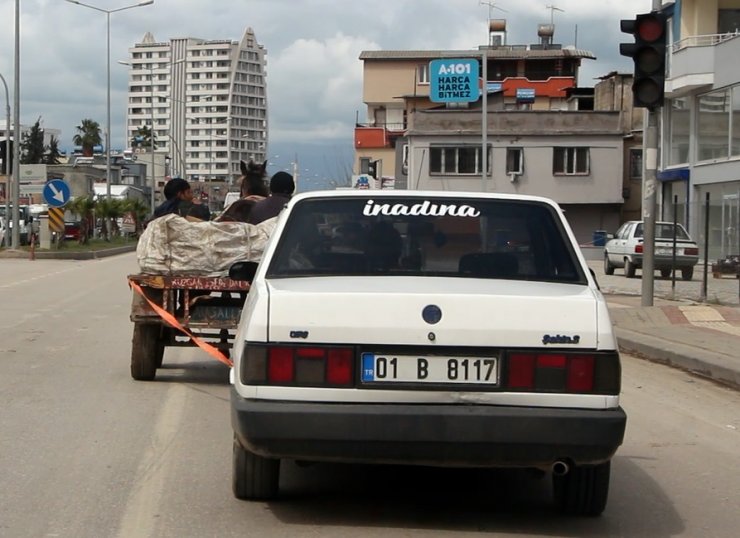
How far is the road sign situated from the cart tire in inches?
1155

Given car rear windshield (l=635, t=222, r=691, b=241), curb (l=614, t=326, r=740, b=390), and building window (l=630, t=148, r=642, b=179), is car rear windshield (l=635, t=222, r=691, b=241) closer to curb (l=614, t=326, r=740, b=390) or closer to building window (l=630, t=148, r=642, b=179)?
curb (l=614, t=326, r=740, b=390)

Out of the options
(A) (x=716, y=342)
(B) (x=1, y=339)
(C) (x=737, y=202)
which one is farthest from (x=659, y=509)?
(C) (x=737, y=202)

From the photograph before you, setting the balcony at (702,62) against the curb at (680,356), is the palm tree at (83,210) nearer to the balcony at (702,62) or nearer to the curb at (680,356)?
the balcony at (702,62)

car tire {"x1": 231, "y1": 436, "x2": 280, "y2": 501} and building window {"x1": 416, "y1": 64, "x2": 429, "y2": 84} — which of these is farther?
building window {"x1": 416, "y1": 64, "x2": 429, "y2": 84}

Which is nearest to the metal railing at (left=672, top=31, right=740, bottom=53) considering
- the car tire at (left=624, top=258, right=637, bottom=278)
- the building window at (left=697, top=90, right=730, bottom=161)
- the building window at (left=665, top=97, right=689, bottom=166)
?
the building window at (left=697, top=90, right=730, bottom=161)

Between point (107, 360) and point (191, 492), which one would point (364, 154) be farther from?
point (191, 492)

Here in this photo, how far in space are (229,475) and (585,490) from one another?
206cm

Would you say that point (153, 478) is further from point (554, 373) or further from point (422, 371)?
point (554, 373)

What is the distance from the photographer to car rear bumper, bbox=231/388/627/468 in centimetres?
506

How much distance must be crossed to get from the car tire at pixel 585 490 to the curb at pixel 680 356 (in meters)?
5.55

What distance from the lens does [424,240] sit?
6062mm

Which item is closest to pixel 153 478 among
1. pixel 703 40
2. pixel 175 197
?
pixel 175 197

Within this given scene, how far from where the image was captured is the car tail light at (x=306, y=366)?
516 centimetres

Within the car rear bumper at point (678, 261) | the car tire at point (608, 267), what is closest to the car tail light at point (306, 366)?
the car rear bumper at point (678, 261)
